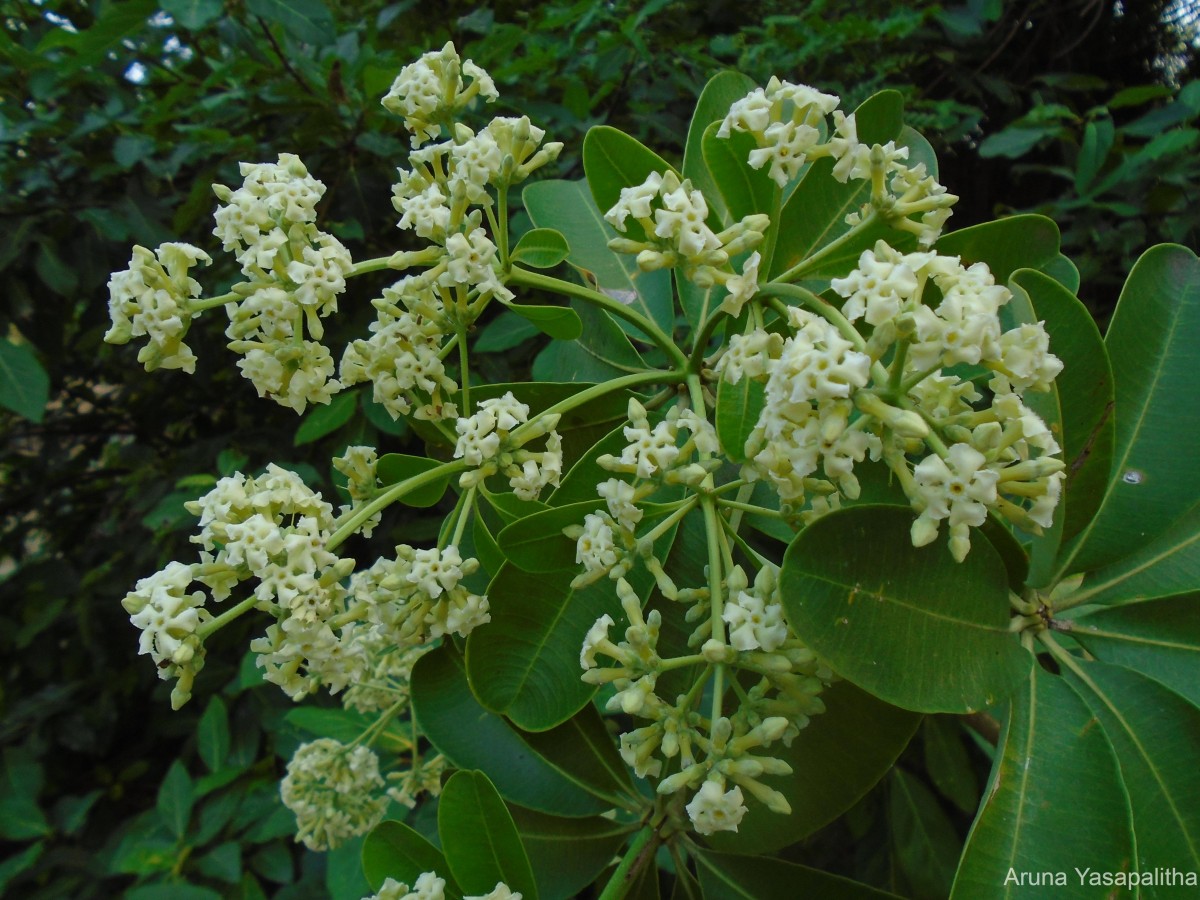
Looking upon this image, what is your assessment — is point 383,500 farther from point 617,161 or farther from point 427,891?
point 617,161

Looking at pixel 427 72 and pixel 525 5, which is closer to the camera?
pixel 427 72

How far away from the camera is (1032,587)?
93cm

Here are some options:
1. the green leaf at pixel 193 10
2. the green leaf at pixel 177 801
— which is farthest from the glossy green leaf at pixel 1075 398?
the green leaf at pixel 177 801

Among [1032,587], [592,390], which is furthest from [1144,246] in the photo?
[592,390]

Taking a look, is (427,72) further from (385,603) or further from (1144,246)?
(1144,246)

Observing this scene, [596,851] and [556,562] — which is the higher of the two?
[556,562]

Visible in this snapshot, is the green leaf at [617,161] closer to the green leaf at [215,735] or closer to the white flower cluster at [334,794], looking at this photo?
the white flower cluster at [334,794]

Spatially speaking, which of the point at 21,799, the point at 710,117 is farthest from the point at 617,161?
the point at 21,799

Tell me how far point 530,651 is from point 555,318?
1.36ft

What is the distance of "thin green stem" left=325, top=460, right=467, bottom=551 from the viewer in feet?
2.94

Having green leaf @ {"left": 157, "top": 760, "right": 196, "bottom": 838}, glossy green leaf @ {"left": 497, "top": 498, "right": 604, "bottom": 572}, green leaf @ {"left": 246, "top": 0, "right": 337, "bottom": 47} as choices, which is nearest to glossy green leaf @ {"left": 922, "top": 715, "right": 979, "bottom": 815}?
glossy green leaf @ {"left": 497, "top": 498, "right": 604, "bottom": 572}

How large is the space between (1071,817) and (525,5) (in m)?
3.17

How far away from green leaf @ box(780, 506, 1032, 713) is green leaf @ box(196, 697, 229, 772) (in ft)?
7.24

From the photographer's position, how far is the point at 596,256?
53.4 inches
